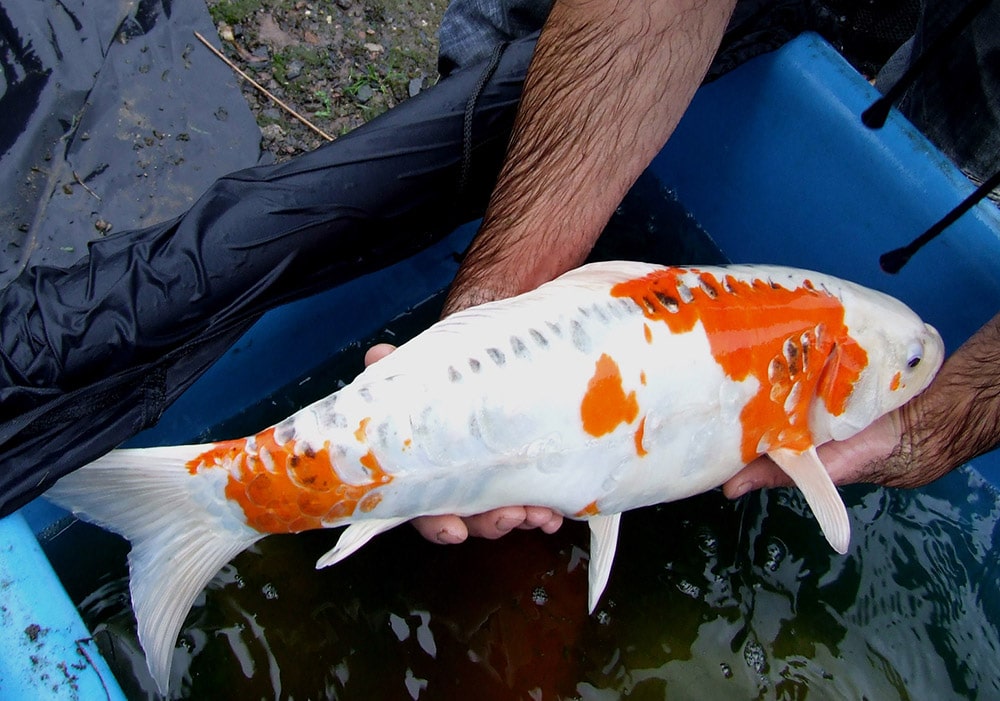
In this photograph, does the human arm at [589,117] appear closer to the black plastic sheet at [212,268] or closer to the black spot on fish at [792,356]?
the black plastic sheet at [212,268]

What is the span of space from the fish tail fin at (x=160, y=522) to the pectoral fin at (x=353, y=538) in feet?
0.48

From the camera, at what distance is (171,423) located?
1907mm

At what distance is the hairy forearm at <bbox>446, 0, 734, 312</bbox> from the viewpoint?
1.71m

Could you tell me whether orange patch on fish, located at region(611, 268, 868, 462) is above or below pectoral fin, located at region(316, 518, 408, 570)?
above

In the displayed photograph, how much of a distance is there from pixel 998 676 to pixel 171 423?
1.98 meters

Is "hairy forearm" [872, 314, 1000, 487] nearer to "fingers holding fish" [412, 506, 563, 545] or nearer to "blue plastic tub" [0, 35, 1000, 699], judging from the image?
"blue plastic tub" [0, 35, 1000, 699]

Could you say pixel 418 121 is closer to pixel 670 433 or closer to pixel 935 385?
pixel 670 433

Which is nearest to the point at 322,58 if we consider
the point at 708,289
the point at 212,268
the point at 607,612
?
the point at 212,268

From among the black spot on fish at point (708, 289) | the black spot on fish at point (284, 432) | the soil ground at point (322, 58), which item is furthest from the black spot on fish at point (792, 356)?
the soil ground at point (322, 58)

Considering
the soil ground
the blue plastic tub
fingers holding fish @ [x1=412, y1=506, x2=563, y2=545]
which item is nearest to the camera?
fingers holding fish @ [x1=412, y1=506, x2=563, y2=545]

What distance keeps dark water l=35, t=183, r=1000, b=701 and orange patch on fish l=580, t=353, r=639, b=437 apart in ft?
2.19

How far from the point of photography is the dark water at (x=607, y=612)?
1.78 meters

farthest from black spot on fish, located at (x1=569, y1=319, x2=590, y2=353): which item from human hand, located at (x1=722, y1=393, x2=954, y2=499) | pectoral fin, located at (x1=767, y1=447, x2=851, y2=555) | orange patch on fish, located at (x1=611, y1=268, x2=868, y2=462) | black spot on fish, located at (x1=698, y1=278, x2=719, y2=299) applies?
human hand, located at (x1=722, y1=393, x2=954, y2=499)

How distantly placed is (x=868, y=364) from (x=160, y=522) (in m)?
1.32
